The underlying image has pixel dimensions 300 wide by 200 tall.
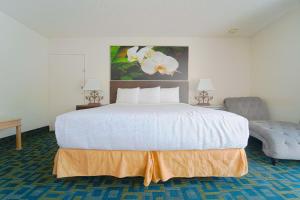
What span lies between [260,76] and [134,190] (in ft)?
12.4

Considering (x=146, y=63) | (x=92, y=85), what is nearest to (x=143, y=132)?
(x=92, y=85)

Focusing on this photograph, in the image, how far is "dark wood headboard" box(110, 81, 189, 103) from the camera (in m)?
4.28

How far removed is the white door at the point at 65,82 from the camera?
4.37m

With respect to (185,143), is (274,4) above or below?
above

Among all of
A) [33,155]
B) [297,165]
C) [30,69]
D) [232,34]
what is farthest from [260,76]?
[30,69]

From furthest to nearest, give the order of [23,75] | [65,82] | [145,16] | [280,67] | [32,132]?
1. [65,82]
2. [32,132]
3. [23,75]
4. [280,67]
5. [145,16]

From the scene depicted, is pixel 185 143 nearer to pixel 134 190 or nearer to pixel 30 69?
pixel 134 190

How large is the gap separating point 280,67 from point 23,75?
5.01m

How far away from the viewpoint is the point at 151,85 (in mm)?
4277

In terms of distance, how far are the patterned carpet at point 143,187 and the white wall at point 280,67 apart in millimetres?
1405

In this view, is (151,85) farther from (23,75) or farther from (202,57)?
(23,75)

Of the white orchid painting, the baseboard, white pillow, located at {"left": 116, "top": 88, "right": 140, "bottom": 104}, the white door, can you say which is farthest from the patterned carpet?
the white orchid painting

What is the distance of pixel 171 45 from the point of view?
14.2 feet

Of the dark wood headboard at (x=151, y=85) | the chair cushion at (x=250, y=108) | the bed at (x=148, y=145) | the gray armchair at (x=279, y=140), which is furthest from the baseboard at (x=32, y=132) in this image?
the chair cushion at (x=250, y=108)
